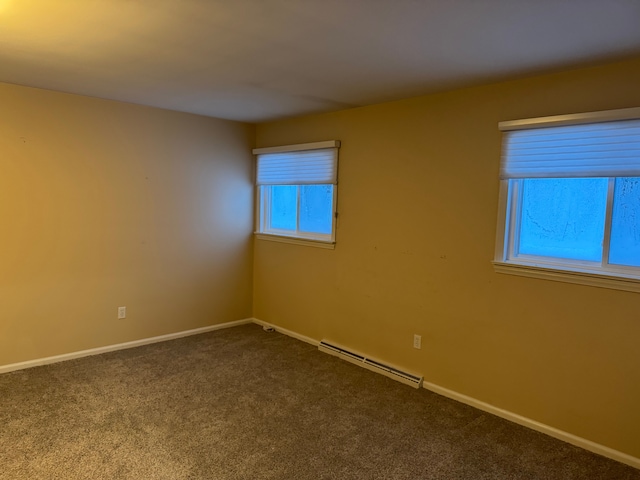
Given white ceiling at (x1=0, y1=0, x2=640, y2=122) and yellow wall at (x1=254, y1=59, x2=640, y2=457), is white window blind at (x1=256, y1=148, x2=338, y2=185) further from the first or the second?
white ceiling at (x1=0, y1=0, x2=640, y2=122)

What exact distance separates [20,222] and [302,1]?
290cm

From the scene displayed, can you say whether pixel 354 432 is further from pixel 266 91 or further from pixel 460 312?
pixel 266 91

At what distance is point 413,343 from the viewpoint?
3.39 metres

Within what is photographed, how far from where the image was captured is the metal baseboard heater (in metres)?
3.33

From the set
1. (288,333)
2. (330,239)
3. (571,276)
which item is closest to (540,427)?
(571,276)

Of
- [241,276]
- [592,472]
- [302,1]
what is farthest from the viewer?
[241,276]

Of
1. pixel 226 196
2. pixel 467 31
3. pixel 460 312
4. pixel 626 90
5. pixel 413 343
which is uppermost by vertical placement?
pixel 467 31

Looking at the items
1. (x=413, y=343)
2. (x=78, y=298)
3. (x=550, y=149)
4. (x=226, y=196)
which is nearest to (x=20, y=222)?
(x=78, y=298)

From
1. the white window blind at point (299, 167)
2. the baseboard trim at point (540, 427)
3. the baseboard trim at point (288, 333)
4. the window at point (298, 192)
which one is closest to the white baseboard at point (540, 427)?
the baseboard trim at point (540, 427)

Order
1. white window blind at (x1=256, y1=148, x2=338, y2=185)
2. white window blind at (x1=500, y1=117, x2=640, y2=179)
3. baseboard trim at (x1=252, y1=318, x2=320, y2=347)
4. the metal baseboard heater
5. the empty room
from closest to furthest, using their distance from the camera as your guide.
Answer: the empty room → white window blind at (x1=500, y1=117, x2=640, y2=179) → the metal baseboard heater → white window blind at (x1=256, y1=148, x2=338, y2=185) → baseboard trim at (x1=252, y1=318, x2=320, y2=347)

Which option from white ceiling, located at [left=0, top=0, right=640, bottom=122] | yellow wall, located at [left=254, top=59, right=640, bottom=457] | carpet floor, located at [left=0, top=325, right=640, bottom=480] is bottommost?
carpet floor, located at [left=0, top=325, right=640, bottom=480]

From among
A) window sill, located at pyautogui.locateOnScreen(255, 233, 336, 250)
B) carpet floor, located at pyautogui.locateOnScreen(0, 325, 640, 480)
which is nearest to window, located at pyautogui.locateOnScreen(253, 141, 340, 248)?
window sill, located at pyautogui.locateOnScreen(255, 233, 336, 250)

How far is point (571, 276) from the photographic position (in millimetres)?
2531

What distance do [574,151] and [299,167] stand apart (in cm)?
244
